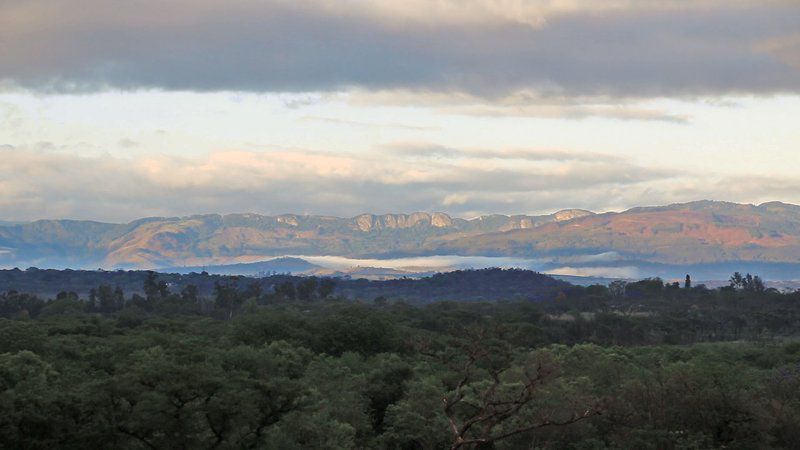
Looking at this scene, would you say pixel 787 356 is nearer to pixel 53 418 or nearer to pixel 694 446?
pixel 694 446

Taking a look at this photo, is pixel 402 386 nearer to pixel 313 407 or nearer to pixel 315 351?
pixel 313 407

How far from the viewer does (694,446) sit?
70562mm

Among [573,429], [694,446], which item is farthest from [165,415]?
[694,446]

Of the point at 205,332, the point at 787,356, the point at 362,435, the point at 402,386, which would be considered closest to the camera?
the point at 362,435

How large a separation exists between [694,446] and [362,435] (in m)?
23.7

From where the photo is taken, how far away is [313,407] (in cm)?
7488

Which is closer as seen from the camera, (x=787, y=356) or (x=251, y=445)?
(x=251, y=445)

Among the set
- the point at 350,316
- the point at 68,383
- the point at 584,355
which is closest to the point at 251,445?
the point at 68,383

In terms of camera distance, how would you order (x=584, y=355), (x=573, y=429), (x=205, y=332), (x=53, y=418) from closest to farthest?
(x=53, y=418) < (x=573, y=429) < (x=584, y=355) < (x=205, y=332)

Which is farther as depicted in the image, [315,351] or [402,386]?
[315,351]

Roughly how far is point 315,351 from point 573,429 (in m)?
59.8

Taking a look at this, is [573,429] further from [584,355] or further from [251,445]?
[584,355]

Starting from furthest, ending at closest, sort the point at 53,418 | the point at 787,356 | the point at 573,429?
the point at 787,356 → the point at 573,429 → the point at 53,418

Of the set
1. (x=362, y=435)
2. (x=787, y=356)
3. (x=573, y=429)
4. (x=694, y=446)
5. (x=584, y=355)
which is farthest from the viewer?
(x=787, y=356)
